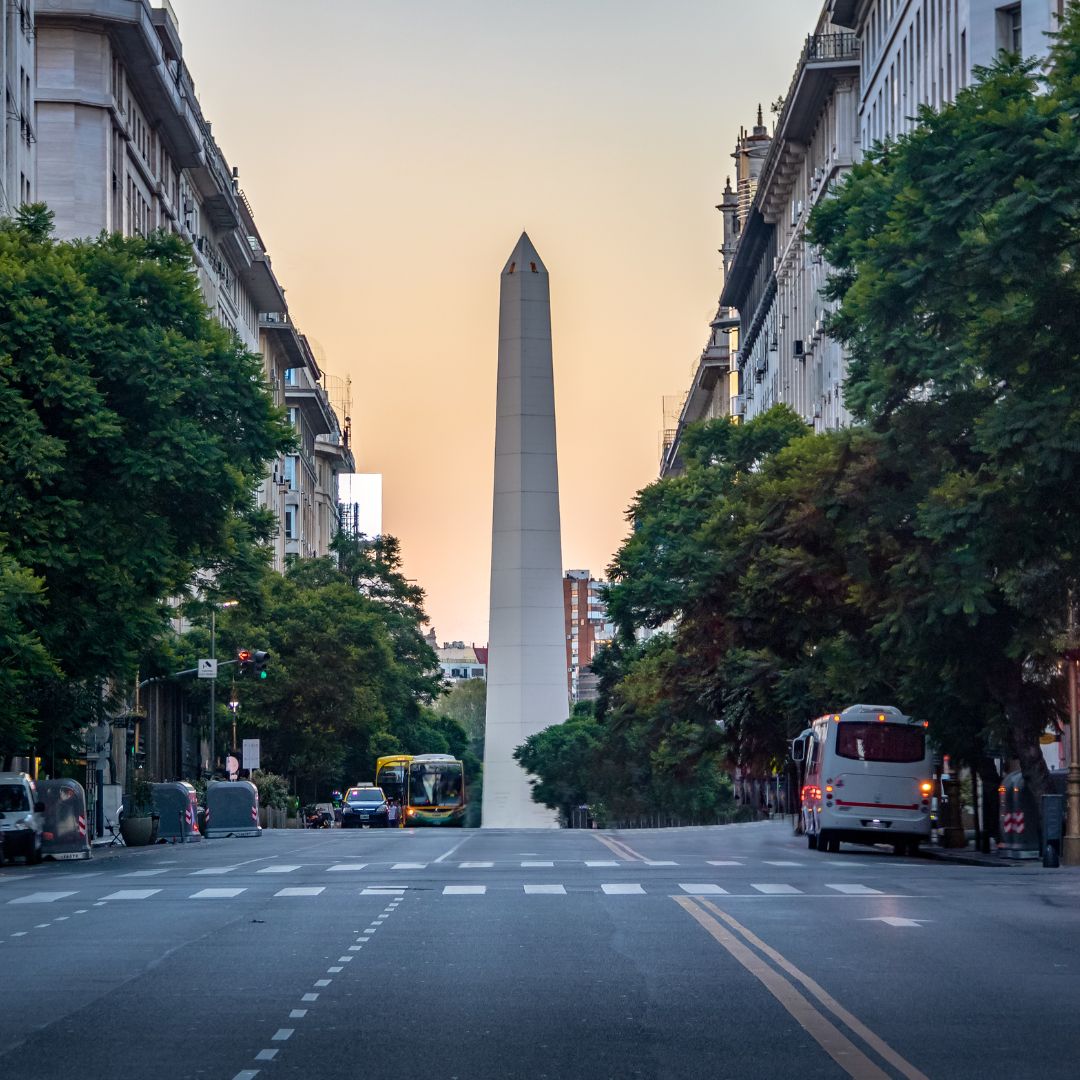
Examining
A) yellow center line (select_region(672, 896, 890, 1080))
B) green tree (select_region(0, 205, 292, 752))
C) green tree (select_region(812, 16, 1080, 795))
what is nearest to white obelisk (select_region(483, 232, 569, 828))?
green tree (select_region(0, 205, 292, 752))

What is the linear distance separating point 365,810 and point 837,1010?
260 feet

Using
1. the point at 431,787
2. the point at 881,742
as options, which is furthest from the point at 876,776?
the point at 431,787

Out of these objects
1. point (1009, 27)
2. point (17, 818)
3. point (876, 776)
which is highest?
point (1009, 27)

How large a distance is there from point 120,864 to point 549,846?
36.7 ft

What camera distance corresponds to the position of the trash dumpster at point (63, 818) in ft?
146

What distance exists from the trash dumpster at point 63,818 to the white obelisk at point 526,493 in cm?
4512

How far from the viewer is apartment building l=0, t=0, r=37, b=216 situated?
58.4m

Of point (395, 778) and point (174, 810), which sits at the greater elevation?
point (395, 778)

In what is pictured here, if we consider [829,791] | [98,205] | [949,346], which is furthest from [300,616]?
[949,346]

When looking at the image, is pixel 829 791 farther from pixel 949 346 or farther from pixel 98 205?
pixel 98 205

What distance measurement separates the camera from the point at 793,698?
55.2 meters

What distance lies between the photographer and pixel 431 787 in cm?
9725

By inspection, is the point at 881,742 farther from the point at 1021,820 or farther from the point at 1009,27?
the point at 1009,27

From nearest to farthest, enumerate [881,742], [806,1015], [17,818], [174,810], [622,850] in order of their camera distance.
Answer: [806,1015] < [17,818] < [622,850] < [881,742] < [174,810]
